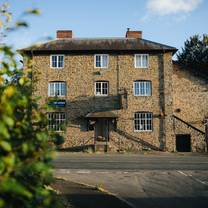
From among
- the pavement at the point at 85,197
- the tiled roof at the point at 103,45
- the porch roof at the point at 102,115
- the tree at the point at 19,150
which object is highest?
the tiled roof at the point at 103,45

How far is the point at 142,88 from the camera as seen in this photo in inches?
1400

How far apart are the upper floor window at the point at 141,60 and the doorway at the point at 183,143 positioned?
7228 mm

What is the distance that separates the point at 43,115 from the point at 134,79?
32098mm

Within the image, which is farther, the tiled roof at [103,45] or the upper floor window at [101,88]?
the tiled roof at [103,45]

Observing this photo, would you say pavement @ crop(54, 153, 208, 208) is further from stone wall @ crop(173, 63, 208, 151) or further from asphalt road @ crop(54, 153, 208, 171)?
stone wall @ crop(173, 63, 208, 151)

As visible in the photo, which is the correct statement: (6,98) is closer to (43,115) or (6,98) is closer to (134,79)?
(43,115)

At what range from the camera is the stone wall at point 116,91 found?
3484cm

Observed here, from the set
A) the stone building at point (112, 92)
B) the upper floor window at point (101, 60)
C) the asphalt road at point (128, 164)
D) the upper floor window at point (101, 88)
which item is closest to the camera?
the asphalt road at point (128, 164)

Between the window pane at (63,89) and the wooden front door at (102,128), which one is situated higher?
the window pane at (63,89)

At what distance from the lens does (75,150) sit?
3478cm

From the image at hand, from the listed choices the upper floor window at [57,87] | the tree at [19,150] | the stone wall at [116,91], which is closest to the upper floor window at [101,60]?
the stone wall at [116,91]

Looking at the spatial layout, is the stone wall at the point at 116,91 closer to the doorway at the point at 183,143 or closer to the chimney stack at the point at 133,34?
the doorway at the point at 183,143

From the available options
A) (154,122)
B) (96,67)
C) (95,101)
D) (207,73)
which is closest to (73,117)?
(95,101)

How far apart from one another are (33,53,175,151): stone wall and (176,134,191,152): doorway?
1.12 metres
